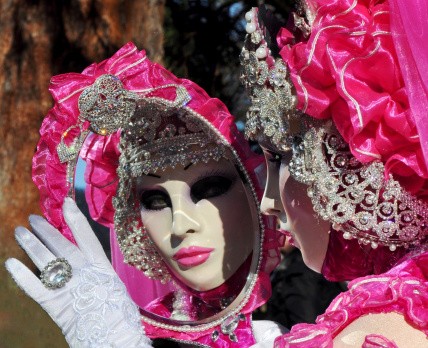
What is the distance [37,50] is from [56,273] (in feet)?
4.60

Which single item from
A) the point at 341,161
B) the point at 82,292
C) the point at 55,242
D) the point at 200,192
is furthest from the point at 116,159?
the point at 341,161

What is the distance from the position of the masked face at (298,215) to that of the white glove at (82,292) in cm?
33

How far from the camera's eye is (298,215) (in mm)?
1588

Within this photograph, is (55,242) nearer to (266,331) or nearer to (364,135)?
(266,331)

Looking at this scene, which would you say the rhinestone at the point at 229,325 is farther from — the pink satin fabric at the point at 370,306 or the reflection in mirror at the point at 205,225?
the pink satin fabric at the point at 370,306

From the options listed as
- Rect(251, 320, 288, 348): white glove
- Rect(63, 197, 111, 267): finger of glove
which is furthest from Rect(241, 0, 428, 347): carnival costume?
Rect(63, 197, 111, 267): finger of glove

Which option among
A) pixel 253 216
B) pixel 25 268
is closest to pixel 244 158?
pixel 253 216

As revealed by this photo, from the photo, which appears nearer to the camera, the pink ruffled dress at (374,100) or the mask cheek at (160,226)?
the pink ruffled dress at (374,100)

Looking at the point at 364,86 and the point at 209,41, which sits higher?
the point at 364,86

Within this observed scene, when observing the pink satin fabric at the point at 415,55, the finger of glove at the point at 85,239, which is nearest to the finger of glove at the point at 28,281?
the finger of glove at the point at 85,239

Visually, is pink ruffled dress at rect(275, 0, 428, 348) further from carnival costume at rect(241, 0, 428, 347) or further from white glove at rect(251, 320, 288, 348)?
white glove at rect(251, 320, 288, 348)

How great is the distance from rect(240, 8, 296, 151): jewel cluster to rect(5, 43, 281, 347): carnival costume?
329mm

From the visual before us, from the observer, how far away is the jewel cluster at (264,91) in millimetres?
1522

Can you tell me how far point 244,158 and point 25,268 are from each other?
566 mm
